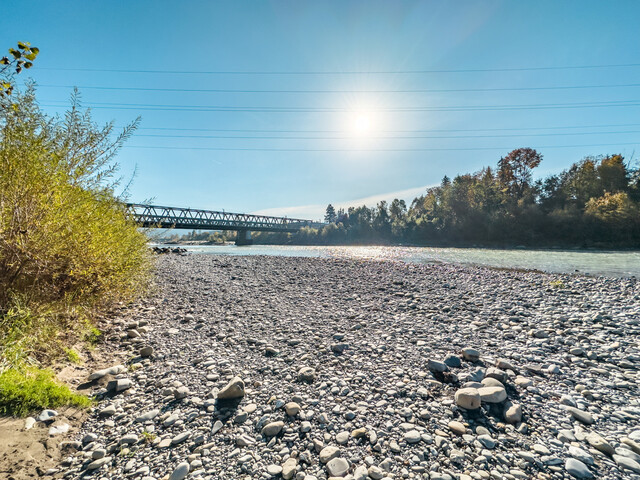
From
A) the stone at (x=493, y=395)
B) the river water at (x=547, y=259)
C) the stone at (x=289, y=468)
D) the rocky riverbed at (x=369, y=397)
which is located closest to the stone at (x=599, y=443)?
→ the rocky riverbed at (x=369, y=397)

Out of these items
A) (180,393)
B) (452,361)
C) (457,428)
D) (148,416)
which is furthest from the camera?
(452,361)

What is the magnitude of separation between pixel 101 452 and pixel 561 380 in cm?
613

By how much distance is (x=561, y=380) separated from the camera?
3.76m

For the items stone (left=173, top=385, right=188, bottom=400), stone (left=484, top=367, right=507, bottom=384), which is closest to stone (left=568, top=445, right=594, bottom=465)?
stone (left=484, top=367, right=507, bottom=384)

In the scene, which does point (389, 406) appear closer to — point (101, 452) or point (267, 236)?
point (101, 452)

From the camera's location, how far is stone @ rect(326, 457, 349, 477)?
7.75 feet

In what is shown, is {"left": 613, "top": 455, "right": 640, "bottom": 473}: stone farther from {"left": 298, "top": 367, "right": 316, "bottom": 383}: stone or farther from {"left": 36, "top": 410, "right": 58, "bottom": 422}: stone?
{"left": 36, "top": 410, "right": 58, "bottom": 422}: stone

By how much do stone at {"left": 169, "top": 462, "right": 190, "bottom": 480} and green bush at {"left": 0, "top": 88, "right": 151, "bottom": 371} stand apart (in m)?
2.62

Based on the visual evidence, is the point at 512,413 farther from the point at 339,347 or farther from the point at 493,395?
the point at 339,347

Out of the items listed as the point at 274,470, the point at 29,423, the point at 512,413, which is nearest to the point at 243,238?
the point at 29,423

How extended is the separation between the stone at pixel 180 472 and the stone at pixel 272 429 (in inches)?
32.1

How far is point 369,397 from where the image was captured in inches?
137

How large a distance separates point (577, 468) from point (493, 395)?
3.24ft

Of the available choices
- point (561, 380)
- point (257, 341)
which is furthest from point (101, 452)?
point (561, 380)
